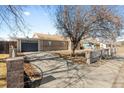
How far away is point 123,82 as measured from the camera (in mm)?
6555

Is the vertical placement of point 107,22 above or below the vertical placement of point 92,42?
above

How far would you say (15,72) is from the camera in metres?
5.01

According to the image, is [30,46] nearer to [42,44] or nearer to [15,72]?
[42,44]

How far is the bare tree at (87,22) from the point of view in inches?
424

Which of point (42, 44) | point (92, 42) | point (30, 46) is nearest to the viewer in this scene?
point (30, 46)

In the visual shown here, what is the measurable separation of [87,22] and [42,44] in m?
8.88

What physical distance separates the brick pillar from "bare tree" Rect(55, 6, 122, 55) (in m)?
5.74

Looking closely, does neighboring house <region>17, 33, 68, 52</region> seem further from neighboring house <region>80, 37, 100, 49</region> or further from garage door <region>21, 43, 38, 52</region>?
neighboring house <region>80, 37, 100, 49</region>

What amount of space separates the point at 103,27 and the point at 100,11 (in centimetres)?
108

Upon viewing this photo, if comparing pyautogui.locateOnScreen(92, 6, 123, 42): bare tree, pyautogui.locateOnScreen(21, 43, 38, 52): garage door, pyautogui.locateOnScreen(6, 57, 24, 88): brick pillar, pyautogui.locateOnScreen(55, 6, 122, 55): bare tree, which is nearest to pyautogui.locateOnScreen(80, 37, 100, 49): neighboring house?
pyautogui.locateOnScreen(55, 6, 122, 55): bare tree

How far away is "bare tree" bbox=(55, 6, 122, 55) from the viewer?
1078cm

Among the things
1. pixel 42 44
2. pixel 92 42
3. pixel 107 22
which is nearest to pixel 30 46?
pixel 42 44
